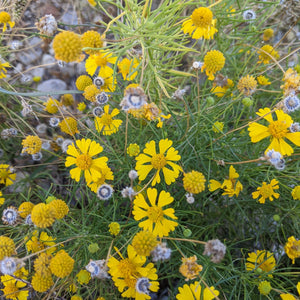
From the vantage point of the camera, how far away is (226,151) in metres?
1.51

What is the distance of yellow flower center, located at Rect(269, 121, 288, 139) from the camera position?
137 centimetres

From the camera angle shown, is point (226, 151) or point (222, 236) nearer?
point (226, 151)

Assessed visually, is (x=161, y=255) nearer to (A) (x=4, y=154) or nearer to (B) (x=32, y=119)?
(A) (x=4, y=154)

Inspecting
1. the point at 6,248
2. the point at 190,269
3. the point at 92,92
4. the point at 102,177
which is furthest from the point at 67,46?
the point at 190,269

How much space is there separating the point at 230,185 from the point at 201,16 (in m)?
0.83

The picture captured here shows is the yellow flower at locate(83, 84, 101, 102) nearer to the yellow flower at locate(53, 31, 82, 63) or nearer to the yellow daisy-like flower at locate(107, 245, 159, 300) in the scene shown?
the yellow flower at locate(53, 31, 82, 63)

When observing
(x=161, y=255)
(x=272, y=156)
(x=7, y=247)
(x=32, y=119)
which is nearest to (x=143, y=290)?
(x=161, y=255)

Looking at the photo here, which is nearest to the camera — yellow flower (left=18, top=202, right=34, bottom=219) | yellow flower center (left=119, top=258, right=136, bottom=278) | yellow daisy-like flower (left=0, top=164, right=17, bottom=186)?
yellow flower center (left=119, top=258, right=136, bottom=278)

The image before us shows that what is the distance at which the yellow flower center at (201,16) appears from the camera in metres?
1.40

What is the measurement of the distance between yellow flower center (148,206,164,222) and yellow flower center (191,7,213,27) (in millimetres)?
917

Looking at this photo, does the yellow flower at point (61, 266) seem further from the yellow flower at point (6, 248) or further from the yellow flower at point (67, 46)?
the yellow flower at point (67, 46)

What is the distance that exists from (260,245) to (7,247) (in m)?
1.39

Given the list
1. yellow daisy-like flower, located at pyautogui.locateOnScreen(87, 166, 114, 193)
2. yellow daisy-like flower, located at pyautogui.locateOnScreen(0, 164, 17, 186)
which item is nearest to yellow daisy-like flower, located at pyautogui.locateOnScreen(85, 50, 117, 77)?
yellow daisy-like flower, located at pyautogui.locateOnScreen(87, 166, 114, 193)

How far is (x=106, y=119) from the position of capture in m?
1.56
